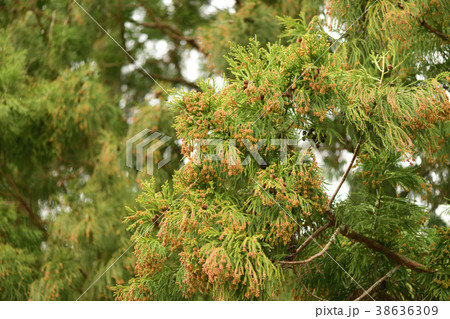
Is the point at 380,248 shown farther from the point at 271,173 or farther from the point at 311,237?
the point at 271,173

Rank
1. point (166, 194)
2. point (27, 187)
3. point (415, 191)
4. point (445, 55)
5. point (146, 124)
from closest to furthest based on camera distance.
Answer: point (166, 194) < point (415, 191) < point (445, 55) < point (146, 124) < point (27, 187)

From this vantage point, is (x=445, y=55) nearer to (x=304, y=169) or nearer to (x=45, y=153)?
(x=304, y=169)

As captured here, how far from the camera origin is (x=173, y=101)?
6.37 ft

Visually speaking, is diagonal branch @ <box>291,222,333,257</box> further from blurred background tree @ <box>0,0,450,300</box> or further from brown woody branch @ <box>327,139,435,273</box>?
blurred background tree @ <box>0,0,450,300</box>

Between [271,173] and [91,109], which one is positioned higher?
[271,173]

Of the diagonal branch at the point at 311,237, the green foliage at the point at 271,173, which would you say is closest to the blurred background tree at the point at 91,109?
the green foliage at the point at 271,173

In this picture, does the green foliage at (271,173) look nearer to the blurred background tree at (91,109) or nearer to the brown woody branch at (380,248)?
the brown woody branch at (380,248)

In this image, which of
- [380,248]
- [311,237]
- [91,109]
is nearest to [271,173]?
[311,237]

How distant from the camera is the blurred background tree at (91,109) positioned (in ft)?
11.0

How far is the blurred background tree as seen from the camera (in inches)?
131

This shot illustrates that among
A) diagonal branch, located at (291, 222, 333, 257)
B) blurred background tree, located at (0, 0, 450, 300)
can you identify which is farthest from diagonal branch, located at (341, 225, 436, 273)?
blurred background tree, located at (0, 0, 450, 300)

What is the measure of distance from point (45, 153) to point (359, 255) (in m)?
2.51

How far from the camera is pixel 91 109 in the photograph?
3.98 meters

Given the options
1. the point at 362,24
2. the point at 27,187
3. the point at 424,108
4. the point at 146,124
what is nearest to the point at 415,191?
the point at 424,108
